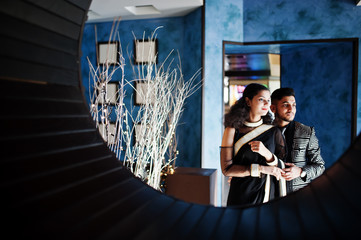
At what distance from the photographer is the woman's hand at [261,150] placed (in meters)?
1.52

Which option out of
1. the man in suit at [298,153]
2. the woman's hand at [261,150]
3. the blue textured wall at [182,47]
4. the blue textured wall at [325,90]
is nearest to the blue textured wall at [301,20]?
the blue textured wall at [325,90]

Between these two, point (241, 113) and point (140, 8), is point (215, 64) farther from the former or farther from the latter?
point (241, 113)

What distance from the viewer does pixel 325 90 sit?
3.71 metres

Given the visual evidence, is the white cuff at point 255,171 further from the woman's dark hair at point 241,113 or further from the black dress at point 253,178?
the woman's dark hair at point 241,113

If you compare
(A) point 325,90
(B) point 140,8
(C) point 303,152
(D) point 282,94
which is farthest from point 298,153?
(B) point 140,8

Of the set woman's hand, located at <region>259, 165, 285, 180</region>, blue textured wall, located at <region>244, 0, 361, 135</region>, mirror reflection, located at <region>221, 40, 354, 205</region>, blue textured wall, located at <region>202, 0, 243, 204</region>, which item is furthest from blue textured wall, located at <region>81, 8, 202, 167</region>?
woman's hand, located at <region>259, 165, 285, 180</region>

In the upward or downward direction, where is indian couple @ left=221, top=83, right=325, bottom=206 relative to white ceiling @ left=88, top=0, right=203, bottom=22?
downward

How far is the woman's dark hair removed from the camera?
5.48 ft

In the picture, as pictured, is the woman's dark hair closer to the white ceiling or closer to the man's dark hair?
the man's dark hair

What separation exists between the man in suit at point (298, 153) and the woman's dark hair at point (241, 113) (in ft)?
0.37

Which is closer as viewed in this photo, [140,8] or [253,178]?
[253,178]

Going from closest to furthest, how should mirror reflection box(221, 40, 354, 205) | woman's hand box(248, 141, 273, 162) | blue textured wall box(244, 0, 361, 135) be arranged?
woman's hand box(248, 141, 273, 162), blue textured wall box(244, 0, 361, 135), mirror reflection box(221, 40, 354, 205)

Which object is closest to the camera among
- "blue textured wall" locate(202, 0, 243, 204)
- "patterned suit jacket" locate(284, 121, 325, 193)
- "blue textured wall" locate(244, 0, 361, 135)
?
"patterned suit jacket" locate(284, 121, 325, 193)

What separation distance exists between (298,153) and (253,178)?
0.96 feet
